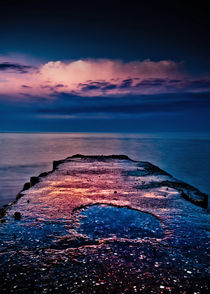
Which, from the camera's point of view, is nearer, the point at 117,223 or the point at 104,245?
the point at 104,245

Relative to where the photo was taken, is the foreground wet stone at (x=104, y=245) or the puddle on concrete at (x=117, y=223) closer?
the foreground wet stone at (x=104, y=245)

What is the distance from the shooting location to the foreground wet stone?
334 cm

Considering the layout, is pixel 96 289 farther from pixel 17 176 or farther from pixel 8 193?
pixel 17 176

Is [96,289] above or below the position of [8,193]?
above

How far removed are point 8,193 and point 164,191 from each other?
13694mm

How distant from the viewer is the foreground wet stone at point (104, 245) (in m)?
3.34

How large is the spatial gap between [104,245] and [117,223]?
1207 millimetres

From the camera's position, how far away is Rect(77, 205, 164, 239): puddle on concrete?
4965mm

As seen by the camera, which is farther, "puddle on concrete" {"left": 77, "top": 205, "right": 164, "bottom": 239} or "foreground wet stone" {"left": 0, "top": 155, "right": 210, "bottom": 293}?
"puddle on concrete" {"left": 77, "top": 205, "right": 164, "bottom": 239}

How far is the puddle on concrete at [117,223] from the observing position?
496 centimetres

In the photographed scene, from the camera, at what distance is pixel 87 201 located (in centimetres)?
735

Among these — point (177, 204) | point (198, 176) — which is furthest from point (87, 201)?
point (198, 176)

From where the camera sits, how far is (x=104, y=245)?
4.43 meters

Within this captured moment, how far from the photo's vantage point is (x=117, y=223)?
5586 millimetres
